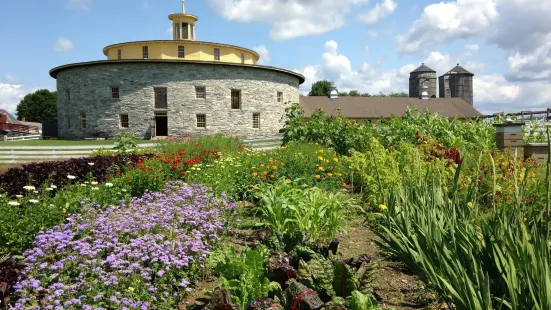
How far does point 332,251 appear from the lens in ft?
14.3

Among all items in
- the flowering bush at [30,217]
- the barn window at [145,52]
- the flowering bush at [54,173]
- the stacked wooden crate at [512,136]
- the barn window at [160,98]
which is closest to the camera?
the flowering bush at [30,217]

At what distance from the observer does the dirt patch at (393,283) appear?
11.3 ft

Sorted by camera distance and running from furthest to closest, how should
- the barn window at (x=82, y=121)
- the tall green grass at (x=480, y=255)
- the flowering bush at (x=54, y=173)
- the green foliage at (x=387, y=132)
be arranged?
the barn window at (x=82, y=121) < the green foliage at (x=387, y=132) < the flowering bush at (x=54, y=173) < the tall green grass at (x=480, y=255)

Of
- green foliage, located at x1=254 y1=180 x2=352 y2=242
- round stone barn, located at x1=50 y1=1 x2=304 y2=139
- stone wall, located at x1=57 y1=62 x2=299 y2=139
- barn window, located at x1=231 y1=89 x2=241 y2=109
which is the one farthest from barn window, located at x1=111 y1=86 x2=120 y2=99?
green foliage, located at x1=254 y1=180 x2=352 y2=242

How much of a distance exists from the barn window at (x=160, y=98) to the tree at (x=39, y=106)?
1789 inches

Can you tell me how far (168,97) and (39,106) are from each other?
4931 cm

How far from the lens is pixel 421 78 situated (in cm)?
6725

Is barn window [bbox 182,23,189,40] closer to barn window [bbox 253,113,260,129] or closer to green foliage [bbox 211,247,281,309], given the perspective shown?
barn window [bbox 253,113,260,129]

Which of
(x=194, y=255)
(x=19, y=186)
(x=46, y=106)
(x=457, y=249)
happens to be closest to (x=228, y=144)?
(x=19, y=186)

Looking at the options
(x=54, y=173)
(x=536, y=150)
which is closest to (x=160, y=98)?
(x=54, y=173)

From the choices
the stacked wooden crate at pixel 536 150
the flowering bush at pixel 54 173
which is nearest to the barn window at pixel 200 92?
the flowering bush at pixel 54 173

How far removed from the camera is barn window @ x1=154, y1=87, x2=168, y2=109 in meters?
33.9

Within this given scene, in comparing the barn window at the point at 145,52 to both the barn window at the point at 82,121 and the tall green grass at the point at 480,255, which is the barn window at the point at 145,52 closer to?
the barn window at the point at 82,121

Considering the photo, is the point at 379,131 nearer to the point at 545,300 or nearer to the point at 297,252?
the point at 297,252
